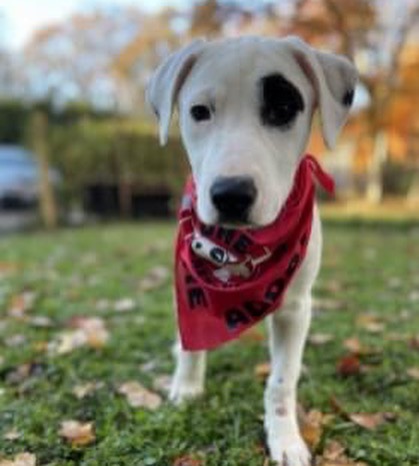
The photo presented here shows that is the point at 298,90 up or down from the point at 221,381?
up

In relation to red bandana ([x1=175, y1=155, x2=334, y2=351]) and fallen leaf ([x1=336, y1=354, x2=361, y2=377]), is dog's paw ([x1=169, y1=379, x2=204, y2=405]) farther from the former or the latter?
fallen leaf ([x1=336, y1=354, x2=361, y2=377])

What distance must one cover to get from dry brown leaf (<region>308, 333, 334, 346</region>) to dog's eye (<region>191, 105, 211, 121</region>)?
5.93 feet

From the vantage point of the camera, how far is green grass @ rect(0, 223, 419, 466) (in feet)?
7.62

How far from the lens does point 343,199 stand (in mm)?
16250

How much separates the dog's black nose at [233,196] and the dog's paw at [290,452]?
88cm

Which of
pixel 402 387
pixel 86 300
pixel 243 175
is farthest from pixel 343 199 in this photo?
pixel 243 175

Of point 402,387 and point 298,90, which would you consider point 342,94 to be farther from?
point 402,387

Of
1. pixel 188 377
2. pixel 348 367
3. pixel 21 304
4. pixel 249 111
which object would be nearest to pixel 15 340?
pixel 21 304

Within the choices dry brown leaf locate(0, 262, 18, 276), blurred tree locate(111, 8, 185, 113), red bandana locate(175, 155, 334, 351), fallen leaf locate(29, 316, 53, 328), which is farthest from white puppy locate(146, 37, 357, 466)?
blurred tree locate(111, 8, 185, 113)

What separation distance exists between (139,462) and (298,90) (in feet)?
4.44

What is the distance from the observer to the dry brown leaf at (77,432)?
2359 millimetres

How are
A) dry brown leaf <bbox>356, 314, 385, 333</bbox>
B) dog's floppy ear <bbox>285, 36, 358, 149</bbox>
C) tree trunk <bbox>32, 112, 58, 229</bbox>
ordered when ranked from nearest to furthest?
dog's floppy ear <bbox>285, 36, 358, 149</bbox> < dry brown leaf <bbox>356, 314, 385, 333</bbox> < tree trunk <bbox>32, 112, 58, 229</bbox>

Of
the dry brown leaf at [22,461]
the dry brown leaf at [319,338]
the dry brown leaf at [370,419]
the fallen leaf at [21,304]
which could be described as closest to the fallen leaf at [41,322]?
the fallen leaf at [21,304]

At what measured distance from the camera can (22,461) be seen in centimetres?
221
